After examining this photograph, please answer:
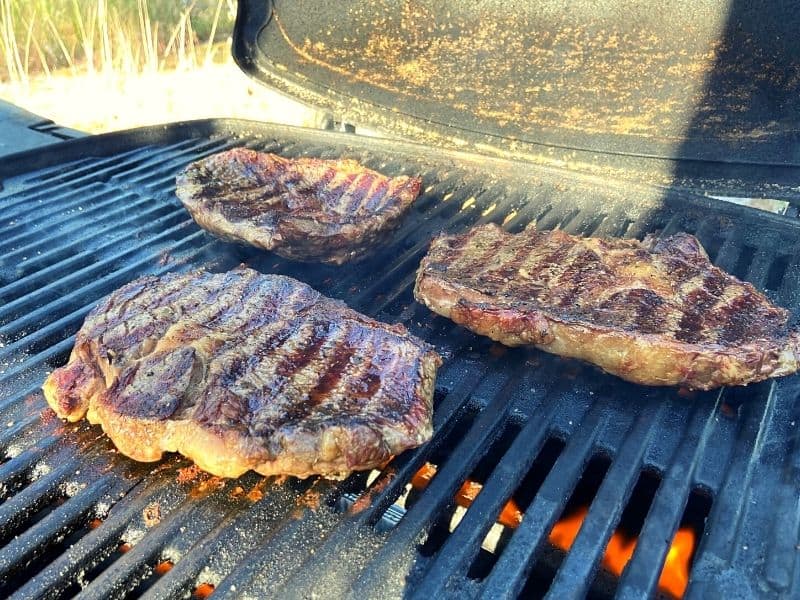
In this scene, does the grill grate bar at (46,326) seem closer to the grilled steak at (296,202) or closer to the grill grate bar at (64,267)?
the grill grate bar at (64,267)

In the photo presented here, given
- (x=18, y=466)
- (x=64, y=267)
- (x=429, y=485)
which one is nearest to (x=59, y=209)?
(x=64, y=267)

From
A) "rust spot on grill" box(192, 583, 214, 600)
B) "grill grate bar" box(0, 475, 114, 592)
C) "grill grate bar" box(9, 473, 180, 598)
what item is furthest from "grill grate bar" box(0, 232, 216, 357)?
"rust spot on grill" box(192, 583, 214, 600)

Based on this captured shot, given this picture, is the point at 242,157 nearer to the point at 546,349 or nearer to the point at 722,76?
the point at 546,349

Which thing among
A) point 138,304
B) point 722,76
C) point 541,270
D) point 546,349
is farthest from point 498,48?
point 138,304

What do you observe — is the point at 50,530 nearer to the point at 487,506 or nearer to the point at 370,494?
the point at 370,494

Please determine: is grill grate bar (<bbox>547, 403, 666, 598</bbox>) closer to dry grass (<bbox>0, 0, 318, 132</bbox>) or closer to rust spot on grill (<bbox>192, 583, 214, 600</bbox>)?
rust spot on grill (<bbox>192, 583, 214, 600</bbox>)

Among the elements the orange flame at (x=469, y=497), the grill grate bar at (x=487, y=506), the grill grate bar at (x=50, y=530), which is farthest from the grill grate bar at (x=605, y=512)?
the grill grate bar at (x=50, y=530)
